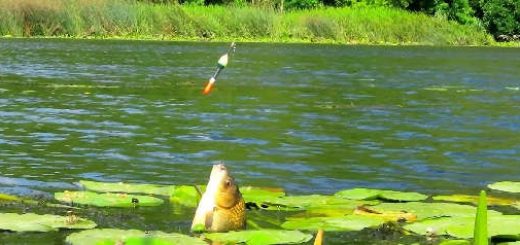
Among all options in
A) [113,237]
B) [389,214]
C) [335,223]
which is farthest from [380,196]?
[113,237]

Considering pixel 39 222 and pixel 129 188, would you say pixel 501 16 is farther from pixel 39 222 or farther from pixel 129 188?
pixel 39 222

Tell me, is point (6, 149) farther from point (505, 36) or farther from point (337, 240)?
point (505, 36)

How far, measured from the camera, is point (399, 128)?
11.6 metres

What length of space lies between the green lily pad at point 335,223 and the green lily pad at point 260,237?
0.32 m

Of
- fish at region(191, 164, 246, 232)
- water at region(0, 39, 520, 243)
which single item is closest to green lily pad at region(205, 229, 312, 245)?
fish at region(191, 164, 246, 232)

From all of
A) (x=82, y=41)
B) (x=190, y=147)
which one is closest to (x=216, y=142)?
(x=190, y=147)

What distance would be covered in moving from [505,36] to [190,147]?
44.1m

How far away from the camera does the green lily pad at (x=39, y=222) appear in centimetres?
521

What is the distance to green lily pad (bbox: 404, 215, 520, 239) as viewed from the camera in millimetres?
5145

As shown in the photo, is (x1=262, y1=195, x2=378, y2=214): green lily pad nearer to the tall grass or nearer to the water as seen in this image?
the water

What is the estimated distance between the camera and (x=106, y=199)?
244 inches

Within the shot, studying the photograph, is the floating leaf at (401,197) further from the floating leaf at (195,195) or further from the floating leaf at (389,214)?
the floating leaf at (195,195)

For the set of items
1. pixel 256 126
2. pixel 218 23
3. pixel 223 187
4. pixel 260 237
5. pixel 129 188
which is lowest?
pixel 260 237

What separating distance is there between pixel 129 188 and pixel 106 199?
0.52m
